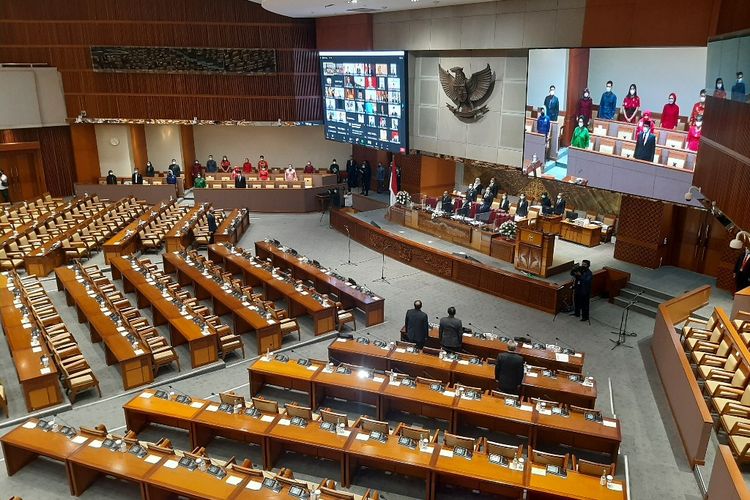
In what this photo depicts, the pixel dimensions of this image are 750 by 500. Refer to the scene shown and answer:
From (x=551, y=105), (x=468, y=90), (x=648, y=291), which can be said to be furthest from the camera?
(x=468, y=90)

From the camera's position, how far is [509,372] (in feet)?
26.0

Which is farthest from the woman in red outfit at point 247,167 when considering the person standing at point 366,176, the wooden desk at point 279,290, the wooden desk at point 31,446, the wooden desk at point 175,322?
the wooden desk at point 31,446

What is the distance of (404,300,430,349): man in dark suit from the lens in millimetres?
9500

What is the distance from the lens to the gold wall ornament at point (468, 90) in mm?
15070

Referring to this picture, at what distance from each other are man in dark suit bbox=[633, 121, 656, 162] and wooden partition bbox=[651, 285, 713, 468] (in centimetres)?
300

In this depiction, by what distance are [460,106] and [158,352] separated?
10.6m

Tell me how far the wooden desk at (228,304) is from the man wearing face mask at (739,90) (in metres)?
8.12

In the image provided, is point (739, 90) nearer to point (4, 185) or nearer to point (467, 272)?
point (467, 272)

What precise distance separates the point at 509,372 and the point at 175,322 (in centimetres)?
616

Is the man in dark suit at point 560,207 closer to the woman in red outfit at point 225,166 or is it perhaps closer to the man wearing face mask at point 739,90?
the man wearing face mask at point 739,90

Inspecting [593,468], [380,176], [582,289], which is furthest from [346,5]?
[593,468]

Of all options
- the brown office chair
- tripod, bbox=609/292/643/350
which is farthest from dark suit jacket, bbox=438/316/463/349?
tripod, bbox=609/292/643/350

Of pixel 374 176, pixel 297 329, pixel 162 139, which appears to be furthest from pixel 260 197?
pixel 297 329

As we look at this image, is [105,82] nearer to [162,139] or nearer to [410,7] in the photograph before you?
[162,139]
